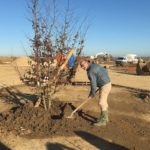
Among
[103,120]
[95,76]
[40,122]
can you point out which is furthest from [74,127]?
[95,76]

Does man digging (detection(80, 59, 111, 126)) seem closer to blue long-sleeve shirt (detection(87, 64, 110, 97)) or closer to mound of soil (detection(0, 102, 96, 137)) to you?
blue long-sleeve shirt (detection(87, 64, 110, 97))

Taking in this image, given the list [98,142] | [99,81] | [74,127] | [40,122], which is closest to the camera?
[98,142]

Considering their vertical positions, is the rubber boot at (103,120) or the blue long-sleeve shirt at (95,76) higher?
the blue long-sleeve shirt at (95,76)

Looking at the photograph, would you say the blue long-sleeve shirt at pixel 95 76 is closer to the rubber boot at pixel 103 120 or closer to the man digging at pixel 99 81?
the man digging at pixel 99 81

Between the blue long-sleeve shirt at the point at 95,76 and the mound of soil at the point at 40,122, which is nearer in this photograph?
the mound of soil at the point at 40,122

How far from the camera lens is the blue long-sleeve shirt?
8.77 m

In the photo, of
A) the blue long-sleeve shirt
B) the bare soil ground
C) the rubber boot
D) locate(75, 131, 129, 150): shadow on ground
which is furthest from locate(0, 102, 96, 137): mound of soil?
the blue long-sleeve shirt

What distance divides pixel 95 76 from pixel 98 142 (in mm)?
1845

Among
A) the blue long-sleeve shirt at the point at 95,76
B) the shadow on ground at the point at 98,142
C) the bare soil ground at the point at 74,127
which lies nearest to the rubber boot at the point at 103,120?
the bare soil ground at the point at 74,127

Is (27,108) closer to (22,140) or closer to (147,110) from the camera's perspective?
(22,140)

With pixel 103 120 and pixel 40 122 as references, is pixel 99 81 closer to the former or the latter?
pixel 103 120

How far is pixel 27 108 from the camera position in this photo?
10.1m

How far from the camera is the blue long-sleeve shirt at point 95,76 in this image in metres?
8.77

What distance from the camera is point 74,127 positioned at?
877cm
